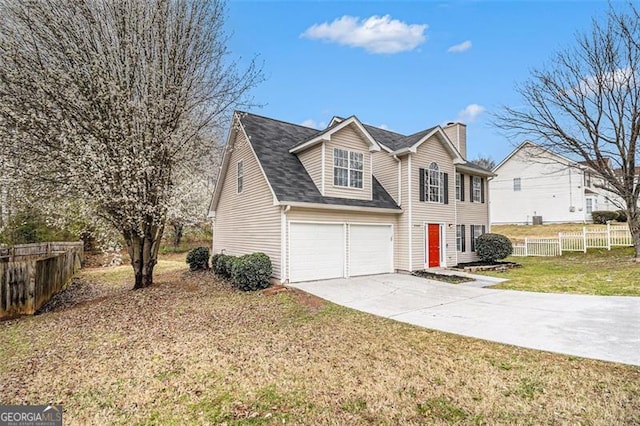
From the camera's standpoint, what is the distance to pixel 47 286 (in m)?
10.1

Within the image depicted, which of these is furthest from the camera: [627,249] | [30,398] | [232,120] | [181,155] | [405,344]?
[627,249]

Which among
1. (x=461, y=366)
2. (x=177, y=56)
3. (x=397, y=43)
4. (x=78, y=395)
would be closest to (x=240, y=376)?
(x=78, y=395)

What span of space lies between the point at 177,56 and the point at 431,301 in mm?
10690

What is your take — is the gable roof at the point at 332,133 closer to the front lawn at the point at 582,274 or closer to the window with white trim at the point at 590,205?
the front lawn at the point at 582,274

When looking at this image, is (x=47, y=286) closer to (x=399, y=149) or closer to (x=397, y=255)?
(x=397, y=255)

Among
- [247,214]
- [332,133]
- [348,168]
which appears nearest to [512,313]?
[348,168]

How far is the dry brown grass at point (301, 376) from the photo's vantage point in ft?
11.7

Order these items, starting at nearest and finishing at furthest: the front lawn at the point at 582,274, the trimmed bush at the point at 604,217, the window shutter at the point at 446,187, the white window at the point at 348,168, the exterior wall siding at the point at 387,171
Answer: the front lawn at the point at 582,274
the white window at the point at 348,168
the exterior wall siding at the point at 387,171
the window shutter at the point at 446,187
the trimmed bush at the point at 604,217

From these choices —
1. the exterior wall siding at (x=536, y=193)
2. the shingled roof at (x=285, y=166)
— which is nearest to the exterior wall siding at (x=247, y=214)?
the shingled roof at (x=285, y=166)

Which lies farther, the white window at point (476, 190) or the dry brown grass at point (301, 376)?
the white window at point (476, 190)

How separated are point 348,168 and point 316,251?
357 cm

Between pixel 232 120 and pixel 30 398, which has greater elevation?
pixel 232 120

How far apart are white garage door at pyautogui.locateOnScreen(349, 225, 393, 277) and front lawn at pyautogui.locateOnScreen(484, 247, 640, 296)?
4.23m

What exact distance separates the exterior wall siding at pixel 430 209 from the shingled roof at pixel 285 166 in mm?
1144
